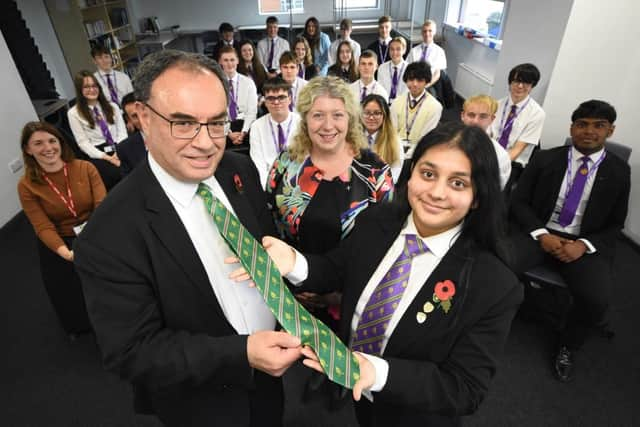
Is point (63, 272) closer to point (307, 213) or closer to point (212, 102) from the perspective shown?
point (307, 213)

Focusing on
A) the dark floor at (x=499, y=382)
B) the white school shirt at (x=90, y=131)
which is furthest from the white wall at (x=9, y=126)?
the dark floor at (x=499, y=382)

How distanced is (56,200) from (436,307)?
2.49 m

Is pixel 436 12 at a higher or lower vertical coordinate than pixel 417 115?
higher

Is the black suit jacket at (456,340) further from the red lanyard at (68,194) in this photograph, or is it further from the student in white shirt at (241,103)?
the student in white shirt at (241,103)

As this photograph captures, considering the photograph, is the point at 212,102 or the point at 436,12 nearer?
the point at 212,102

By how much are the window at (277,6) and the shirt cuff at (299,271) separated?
10740 mm

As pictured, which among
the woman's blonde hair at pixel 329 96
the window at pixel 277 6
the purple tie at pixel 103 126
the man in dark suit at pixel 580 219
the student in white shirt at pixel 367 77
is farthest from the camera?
the window at pixel 277 6

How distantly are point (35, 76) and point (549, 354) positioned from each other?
8.36 meters

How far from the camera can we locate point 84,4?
22.7ft

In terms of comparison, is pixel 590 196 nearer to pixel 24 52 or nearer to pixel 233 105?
pixel 233 105

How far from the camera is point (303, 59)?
583 cm

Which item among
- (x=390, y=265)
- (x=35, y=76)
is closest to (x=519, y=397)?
(x=390, y=265)

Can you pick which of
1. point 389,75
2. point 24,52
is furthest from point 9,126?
point 389,75

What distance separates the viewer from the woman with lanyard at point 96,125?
399 cm
